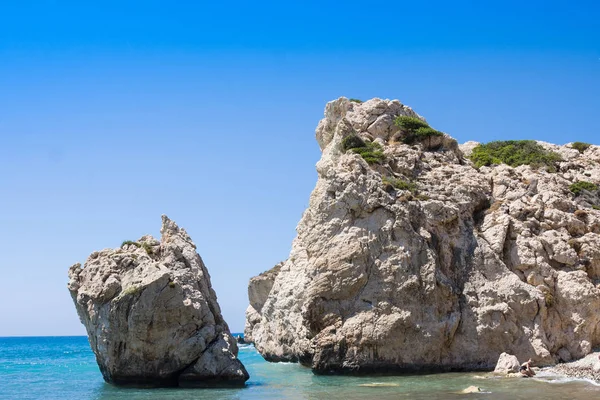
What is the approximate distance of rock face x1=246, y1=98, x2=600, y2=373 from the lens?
3434 cm

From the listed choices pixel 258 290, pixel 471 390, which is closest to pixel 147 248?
pixel 471 390

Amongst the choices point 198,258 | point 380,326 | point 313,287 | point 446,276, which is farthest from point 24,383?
point 446,276

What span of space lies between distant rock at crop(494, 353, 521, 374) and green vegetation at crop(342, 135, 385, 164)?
13.5 m

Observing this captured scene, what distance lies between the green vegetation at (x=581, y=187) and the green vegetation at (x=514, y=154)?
311 centimetres

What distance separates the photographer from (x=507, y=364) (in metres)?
32.3

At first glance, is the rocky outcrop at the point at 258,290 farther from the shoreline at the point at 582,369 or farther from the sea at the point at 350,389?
the shoreline at the point at 582,369

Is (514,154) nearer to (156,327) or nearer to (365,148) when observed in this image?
(365,148)

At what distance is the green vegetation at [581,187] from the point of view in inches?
1631

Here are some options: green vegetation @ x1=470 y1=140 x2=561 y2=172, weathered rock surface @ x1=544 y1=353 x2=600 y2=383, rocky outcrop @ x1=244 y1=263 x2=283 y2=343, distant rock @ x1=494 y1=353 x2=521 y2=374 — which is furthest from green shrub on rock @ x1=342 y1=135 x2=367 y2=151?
rocky outcrop @ x1=244 y1=263 x2=283 y2=343

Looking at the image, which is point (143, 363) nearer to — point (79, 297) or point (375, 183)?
point (79, 297)

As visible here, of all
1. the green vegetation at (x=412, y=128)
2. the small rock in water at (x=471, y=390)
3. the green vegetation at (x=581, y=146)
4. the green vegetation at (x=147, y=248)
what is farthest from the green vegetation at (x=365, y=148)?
the green vegetation at (x=581, y=146)

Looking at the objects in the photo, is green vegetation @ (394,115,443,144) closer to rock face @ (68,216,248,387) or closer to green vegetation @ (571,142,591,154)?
green vegetation @ (571,142,591,154)

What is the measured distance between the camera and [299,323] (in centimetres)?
4422

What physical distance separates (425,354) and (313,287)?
21.8 ft
